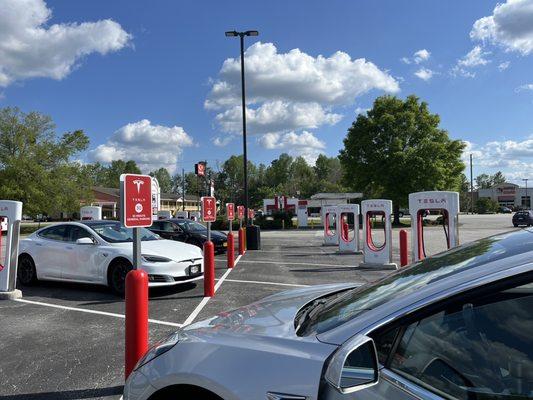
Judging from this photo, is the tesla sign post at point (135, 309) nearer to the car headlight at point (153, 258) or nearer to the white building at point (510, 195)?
the car headlight at point (153, 258)

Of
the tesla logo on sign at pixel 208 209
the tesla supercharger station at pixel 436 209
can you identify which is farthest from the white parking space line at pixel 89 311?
the tesla supercharger station at pixel 436 209

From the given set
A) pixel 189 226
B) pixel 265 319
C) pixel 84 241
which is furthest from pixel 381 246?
pixel 265 319

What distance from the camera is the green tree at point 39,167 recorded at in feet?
137

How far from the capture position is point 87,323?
22.5ft

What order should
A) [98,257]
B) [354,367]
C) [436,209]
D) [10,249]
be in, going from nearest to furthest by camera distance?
1. [354,367]
2. [10,249]
3. [98,257]
4. [436,209]

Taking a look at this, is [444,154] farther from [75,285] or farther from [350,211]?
[75,285]

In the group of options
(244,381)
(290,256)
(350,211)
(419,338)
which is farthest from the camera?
(350,211)

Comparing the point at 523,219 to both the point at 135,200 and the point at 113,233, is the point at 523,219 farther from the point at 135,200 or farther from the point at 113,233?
the point at 135,200

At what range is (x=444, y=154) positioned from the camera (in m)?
42.9

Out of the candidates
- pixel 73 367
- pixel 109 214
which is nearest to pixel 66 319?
pixel 73 367

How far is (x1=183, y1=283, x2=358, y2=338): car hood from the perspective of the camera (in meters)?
2.45

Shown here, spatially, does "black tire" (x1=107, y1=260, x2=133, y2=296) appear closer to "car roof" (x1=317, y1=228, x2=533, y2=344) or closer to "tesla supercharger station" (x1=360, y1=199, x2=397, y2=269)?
"tesla supercharger station" (x1=360, y1=199, x2=397, y2=269)

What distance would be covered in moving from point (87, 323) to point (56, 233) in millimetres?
3791

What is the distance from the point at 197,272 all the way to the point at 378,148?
37454 millimetres
